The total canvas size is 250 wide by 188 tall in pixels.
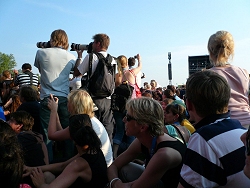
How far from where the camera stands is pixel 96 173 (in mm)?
2701

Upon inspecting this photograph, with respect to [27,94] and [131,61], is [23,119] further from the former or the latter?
[131,61]

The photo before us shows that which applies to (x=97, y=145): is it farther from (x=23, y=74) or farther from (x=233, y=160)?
(x=23, y=74)

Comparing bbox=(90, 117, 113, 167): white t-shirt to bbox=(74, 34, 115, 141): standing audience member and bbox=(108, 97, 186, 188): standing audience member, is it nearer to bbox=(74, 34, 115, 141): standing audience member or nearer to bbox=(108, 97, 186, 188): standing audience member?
bbox=(108, 97, 186, 188): standing audience member

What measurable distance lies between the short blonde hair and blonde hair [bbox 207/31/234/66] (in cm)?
92

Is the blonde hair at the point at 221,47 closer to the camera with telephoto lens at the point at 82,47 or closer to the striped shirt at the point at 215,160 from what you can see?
the striped shirt at the point at 215,160

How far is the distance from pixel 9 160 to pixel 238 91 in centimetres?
239

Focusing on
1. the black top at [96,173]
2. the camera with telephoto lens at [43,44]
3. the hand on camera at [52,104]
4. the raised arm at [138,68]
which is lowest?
the black top at [96,173]

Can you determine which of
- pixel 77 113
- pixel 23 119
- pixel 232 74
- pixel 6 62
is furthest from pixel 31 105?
pixel 6 62

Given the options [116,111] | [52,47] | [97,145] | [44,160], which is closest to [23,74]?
[52,47]

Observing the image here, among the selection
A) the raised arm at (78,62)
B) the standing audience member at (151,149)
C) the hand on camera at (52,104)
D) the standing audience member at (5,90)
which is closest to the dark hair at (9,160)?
the standing audience member at (151,149)

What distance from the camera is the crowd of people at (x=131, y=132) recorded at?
156 cm

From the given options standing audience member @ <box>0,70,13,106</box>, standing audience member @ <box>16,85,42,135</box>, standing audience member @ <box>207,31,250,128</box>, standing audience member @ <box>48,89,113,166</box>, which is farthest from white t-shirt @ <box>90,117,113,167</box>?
standing audience member @ <box>0,70,13,106</box>

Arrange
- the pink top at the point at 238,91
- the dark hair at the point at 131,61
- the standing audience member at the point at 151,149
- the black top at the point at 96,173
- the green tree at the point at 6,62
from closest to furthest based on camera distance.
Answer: the standing audience member at the point at 151,149, the black top at the point at 96,173, the pink top at the point at 238,91, the dark hair at the point at 131,61, the green tree at the point at 6,62

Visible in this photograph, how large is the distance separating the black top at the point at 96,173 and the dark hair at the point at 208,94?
1.21m
